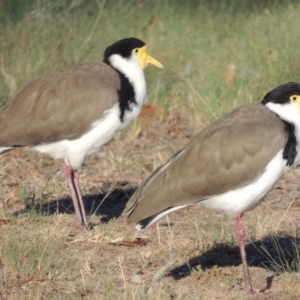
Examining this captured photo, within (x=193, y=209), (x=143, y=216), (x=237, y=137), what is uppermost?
(x=237, y=137)

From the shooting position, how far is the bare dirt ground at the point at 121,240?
6051mm

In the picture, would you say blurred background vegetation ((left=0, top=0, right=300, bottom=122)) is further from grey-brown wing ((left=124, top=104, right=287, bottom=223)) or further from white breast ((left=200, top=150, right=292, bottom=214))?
white breast ((left=200, top=150, right=292, bottom=214))

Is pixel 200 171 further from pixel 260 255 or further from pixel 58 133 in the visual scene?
pixel 58 133

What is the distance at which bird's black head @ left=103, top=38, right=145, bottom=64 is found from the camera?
8.04 m

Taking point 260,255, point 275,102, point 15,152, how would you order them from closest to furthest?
point 275,102 → point 260,255 → point 15,152

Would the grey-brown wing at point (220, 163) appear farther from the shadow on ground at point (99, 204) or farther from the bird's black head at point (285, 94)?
the shadow on ground at point (99, 204)

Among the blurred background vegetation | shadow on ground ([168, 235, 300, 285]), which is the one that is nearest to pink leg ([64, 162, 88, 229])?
shadow on ground ([168, 235, 300, 285])

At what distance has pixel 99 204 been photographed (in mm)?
8094

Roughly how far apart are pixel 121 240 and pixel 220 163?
1.20 meters

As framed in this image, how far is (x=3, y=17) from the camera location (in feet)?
35.6

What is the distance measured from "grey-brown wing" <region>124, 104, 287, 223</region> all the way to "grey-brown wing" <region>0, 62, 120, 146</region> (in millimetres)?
1316

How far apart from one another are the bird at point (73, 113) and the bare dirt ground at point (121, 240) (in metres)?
0.44

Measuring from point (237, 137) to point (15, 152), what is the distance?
3.65m

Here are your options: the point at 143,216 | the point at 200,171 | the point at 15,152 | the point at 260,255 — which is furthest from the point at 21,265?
the point at 15,152
